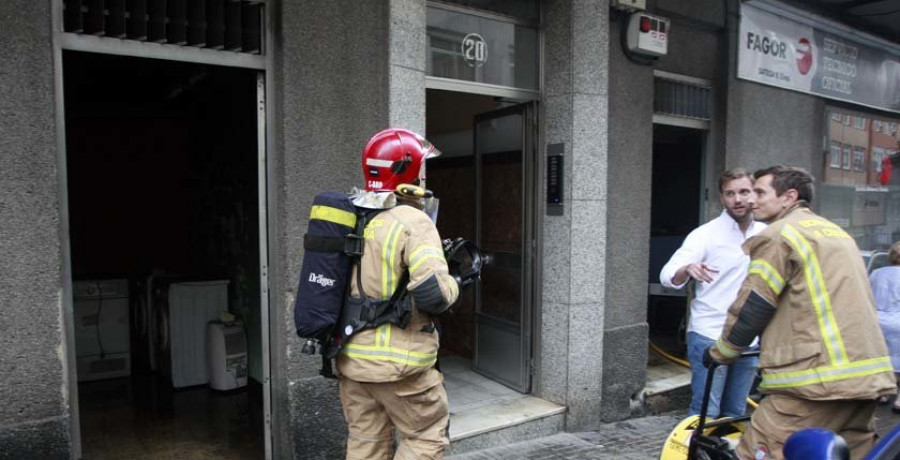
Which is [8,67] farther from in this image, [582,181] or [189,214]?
[189,214]

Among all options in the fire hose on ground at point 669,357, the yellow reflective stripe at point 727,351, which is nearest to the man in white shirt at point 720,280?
the yellow reflective stripe at point 727,351

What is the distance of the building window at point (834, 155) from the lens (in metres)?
8.16

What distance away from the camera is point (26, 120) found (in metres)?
3.35

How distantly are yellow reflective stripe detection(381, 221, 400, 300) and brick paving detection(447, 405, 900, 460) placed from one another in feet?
7.43

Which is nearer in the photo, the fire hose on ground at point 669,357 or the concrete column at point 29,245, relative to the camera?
the concrete column at point 29,245

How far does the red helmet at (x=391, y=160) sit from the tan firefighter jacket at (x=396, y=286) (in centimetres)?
16

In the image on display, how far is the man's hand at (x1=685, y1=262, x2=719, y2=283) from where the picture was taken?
12.8 ft

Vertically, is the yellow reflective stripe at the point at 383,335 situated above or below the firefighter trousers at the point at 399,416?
above

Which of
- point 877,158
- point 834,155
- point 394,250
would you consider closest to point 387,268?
point 394,250

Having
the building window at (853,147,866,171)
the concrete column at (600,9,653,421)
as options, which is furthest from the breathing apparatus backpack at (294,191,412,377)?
the building window at (853,147,866,171)

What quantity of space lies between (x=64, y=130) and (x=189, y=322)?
3.05 m

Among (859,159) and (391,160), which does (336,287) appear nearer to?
(391,160)

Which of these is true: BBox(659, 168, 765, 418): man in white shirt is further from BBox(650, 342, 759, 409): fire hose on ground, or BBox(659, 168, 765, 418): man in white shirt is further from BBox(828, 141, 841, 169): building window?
BBox(828, 141, 841, 169): building window

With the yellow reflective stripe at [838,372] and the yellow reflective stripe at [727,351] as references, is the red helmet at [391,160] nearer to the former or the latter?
the yellow reflective stripe at [727,351]
